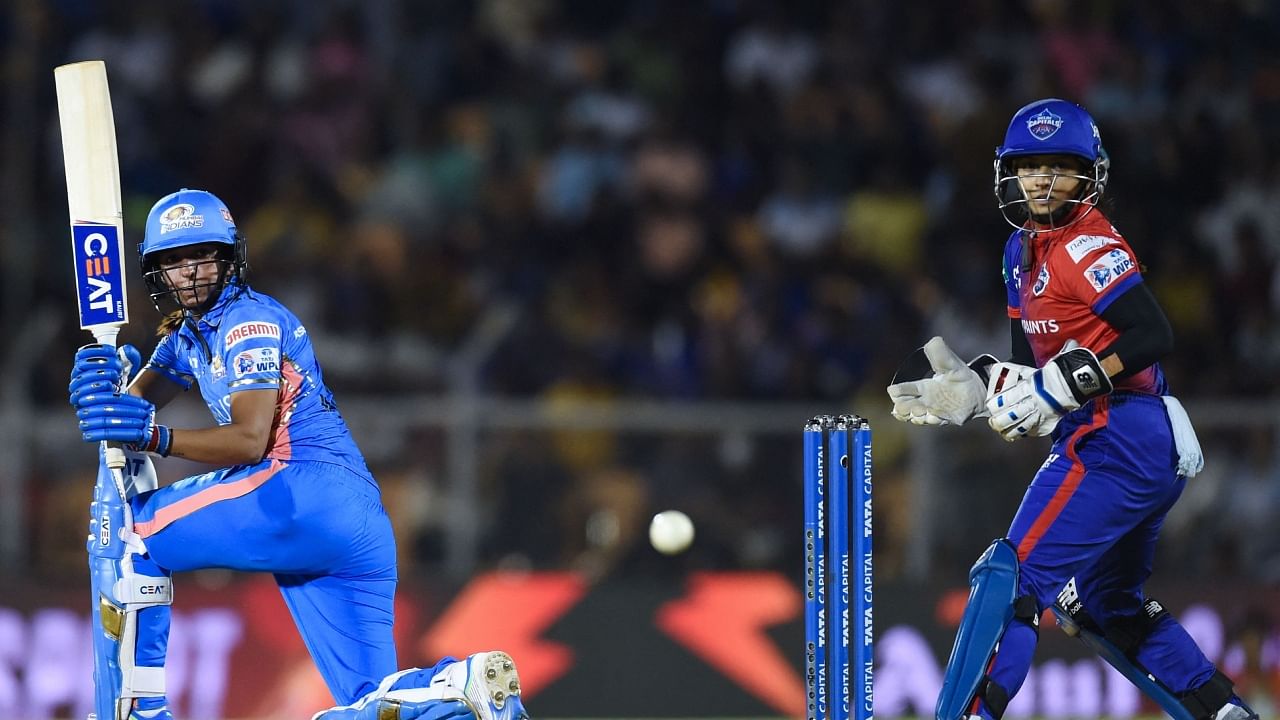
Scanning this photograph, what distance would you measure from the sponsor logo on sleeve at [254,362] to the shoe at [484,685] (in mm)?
1063

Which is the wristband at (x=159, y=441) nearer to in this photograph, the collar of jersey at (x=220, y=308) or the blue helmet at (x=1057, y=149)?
the collar of jersey at (x=220, y=308)

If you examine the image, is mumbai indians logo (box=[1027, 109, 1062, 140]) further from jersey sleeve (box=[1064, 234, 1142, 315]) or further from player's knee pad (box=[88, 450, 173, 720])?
player's knee pad (box=[88, 450, 173, 720])

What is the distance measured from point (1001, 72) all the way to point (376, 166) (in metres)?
4.06

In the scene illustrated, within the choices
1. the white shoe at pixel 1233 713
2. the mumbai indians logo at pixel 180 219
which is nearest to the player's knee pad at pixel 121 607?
the mumbai indians logo at pixel 180 219

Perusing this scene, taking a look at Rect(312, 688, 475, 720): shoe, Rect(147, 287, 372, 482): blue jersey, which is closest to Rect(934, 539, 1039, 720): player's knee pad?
Rect(312, 688, 475, 720): shoe

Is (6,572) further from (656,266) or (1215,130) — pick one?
(1215,130)

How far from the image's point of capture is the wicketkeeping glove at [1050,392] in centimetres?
532

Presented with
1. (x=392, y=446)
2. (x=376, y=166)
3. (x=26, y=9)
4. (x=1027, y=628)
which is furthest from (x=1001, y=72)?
(x=1027, y=628)

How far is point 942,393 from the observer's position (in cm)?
577

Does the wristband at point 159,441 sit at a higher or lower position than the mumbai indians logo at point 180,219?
lower

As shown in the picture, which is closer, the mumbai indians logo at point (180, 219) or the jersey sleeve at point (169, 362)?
the mumbai indians logo at point (180, 219)

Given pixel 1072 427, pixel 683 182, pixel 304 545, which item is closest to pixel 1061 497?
pixel 1072 427

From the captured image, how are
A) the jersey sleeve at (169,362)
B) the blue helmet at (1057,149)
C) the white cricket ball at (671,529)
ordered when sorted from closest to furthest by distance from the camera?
the blue helmet at (1057,149) → the jersey sleeve at (169,362) → the white cricket ball at (671,529)

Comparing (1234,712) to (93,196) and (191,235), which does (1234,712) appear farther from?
(93,196)
